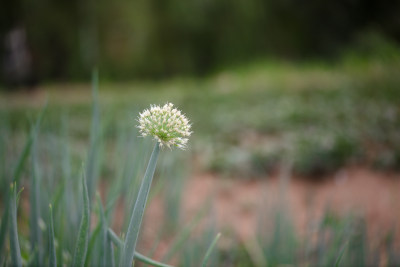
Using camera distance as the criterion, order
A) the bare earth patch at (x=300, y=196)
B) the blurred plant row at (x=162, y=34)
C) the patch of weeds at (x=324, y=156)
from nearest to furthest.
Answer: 1. the bare earth patch at (x=300, y=196)
2. the patch of weeds at (x=324, y=156)
3. the blurred plant row at (x=162, y=34)

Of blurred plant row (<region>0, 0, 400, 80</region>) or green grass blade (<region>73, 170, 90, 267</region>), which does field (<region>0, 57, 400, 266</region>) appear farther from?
blurred plant row (<region>0, 0, 400, 80</region>)

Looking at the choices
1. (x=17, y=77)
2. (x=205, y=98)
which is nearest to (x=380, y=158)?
(x=205, y=98)

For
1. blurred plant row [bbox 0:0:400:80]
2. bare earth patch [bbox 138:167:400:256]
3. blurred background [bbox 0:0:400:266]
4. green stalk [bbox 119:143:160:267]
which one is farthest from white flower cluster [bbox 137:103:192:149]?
blurred plant row [bbox 0:0:400:80]

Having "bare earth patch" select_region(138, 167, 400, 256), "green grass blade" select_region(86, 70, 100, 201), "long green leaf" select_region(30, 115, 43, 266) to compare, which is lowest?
"bare earth patch" select_region(138, 167, 400, 256)

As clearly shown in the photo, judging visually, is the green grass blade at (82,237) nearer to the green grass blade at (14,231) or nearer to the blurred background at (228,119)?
the green grass blade at (14,231)

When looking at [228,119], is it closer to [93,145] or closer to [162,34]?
[93,145]

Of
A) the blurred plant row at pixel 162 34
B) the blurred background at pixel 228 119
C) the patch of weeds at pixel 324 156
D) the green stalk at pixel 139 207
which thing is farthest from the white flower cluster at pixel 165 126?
the blurred plant row at pixel 162 34

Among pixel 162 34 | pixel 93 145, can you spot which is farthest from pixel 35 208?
pixel 162 34
